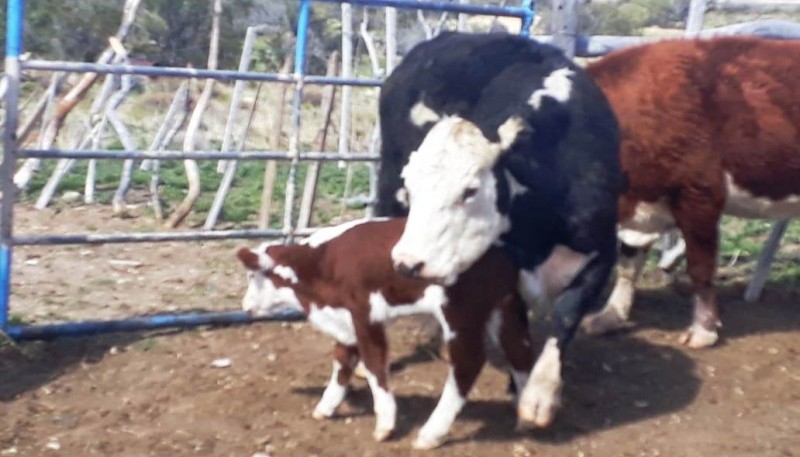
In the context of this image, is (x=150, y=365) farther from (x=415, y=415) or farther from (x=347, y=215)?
(x=347, y=215)

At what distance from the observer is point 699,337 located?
607 cm

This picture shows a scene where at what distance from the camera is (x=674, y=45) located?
6359 millimetres

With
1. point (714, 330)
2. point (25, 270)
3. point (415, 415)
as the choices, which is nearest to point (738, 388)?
point (714, 330)

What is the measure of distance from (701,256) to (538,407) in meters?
1.95

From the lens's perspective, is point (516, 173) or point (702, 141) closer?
point (516, 173)

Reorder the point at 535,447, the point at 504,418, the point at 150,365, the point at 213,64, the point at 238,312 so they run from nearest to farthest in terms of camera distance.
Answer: the point at 535,447
the point at 504,418
the point at 150,365
the point at 238,312
the point at 213,64

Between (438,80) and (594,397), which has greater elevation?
(438,80)

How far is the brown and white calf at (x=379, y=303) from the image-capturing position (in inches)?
179

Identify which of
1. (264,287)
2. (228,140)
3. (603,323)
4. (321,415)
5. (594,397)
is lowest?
(228,140)

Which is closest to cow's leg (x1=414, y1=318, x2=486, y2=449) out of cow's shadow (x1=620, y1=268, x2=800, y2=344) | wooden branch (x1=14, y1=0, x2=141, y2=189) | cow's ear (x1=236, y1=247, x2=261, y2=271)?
cow's ear (x1=236, y1=247, x2=261, y2=271)

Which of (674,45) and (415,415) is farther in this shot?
(674,45)

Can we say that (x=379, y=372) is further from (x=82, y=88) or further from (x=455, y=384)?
(x=82, y=88)

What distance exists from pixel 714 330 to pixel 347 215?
4.30 meters

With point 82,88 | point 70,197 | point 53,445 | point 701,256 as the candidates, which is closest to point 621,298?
point 701,256
